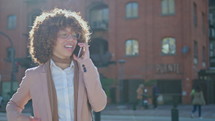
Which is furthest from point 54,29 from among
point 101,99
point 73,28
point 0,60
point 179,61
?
point 0,60

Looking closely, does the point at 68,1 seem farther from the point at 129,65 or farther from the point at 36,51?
the point at 36,51

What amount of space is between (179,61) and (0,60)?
2006 centimetres

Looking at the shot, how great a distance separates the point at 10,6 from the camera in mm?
38719

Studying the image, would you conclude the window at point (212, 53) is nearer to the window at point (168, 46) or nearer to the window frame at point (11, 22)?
the window at point (168, 46)

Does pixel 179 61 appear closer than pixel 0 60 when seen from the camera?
Yes

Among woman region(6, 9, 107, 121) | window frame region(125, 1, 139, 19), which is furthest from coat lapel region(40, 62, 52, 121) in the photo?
window frame region(125, 1, 139, 19)

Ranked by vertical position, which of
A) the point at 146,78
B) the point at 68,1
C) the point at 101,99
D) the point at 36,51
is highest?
the point at 68,1

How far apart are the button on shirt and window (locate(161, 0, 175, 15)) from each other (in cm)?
2839

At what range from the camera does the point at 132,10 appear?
3180 centimetres

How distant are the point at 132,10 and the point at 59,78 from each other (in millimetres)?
29581

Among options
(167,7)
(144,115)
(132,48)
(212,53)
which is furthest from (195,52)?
(144,115)

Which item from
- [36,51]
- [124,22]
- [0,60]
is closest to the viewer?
[36,51]

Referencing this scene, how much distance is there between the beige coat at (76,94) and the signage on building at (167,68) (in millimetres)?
27439

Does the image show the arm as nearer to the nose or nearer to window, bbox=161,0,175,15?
the nose
